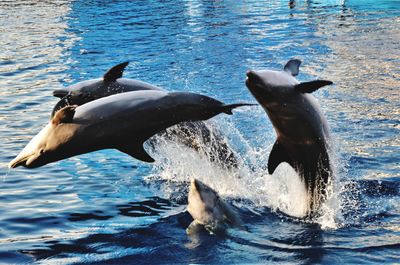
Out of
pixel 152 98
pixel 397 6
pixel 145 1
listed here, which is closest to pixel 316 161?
pixel 152 98

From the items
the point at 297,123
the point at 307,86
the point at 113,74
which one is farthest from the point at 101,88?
the point at 307,86

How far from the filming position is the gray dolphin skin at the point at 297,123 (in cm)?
762

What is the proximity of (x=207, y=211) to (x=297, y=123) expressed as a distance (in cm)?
163

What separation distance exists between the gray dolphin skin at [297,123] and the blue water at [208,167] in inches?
23.4

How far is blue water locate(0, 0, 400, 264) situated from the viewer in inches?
321

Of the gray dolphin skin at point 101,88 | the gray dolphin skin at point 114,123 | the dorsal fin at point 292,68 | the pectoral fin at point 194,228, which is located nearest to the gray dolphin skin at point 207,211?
the pectoral fin at point 194,228

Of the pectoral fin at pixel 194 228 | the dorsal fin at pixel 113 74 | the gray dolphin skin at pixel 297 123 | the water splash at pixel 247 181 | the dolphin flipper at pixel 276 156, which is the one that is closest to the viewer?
the gray dolphin skin at pixel 297 123

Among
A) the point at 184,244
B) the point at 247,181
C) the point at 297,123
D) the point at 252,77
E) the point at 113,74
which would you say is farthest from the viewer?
the point at 247,181

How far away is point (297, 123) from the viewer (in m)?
8.02

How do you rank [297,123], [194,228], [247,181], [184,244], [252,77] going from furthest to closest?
[247,181]
[194,228]
[184,244]
[297,123]
[252,77]

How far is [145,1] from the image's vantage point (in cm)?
4294

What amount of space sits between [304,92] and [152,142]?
4.20 m

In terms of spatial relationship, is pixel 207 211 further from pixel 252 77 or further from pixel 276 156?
pixel 252 77

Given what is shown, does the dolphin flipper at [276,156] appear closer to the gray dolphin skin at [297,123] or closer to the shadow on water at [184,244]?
the gray dolphin skin at [297,123]
